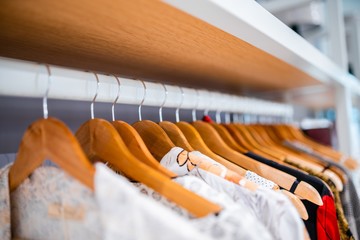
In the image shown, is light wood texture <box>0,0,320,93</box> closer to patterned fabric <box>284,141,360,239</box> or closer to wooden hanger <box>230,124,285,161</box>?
wooden hanger <box>230,124,285,161</box>

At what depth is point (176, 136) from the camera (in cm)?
65

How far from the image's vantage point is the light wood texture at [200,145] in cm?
62

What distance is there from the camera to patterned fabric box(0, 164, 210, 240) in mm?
344

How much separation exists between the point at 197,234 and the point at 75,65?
21.4 inches

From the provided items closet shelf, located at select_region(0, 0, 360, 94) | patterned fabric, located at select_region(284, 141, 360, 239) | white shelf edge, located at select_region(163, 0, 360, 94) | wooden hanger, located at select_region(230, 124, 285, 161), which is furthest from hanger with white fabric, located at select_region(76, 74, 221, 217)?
patterned fabric, located at select_region(284, 141, 360, 239)

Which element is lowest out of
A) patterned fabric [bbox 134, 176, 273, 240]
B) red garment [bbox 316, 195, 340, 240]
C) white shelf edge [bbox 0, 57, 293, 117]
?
red garment [bbox 316, 195, 340, 240]

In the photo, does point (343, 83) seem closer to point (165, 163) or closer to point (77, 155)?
point (165, 163)

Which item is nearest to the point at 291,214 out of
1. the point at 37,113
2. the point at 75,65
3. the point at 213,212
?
the point at 213,212

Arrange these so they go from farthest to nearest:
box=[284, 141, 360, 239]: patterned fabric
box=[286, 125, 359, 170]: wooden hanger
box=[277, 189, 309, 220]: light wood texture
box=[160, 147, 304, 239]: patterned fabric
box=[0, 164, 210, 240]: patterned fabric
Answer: box=[286, 125, 359, 170]: wooden hanger < box=[284, 141, 360, 239]: patterned fabric < box=[277, 189, 309, 220]: light wood texture < box=[160, 147, 304, 239]: patterned fabric < box=[0, 164, 210, 240]: patterned fabric

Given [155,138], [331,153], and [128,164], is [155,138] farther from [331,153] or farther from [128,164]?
[331,153]

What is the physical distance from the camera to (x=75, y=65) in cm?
74

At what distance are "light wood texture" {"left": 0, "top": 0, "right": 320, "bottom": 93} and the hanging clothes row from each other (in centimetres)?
9

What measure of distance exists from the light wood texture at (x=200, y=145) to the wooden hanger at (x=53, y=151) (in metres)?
0.28

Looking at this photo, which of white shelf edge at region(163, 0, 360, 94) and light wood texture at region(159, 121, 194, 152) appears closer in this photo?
white shelf edge at region(163, 0, 360, 94)
